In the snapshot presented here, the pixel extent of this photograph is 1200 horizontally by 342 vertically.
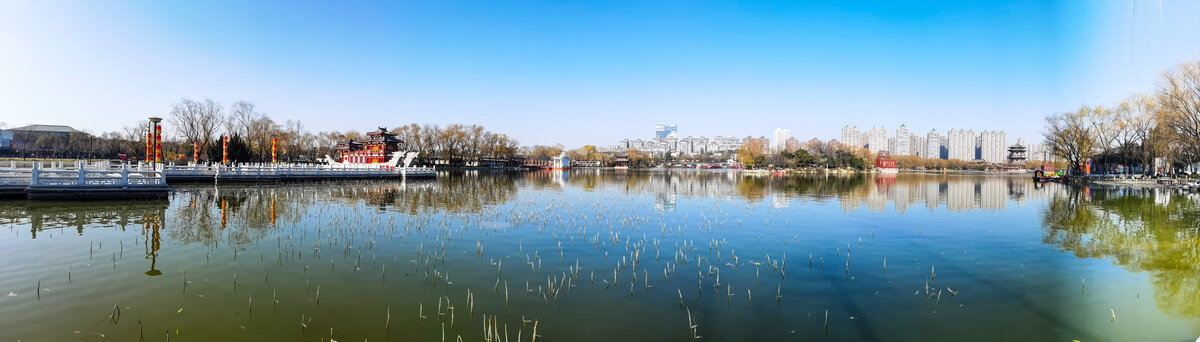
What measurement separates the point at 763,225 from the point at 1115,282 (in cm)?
732

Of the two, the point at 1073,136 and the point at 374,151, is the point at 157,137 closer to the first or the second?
the point at 374,151

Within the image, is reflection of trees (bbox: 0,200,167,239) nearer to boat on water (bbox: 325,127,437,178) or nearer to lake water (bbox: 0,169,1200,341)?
lake water (bbox: 0,169,1200,341)

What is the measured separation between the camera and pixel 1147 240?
1217 cm

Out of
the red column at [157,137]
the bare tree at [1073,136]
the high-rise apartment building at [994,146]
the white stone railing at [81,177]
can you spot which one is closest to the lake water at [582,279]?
the white stone railing at [81,177]

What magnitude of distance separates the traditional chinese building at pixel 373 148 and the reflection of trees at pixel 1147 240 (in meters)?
61.6

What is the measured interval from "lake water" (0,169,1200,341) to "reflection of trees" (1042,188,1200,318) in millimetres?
75

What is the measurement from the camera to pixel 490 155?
95.8 metres

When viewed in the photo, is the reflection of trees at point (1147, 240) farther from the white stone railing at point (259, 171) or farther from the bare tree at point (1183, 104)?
the white stone railing at point (259, 171)

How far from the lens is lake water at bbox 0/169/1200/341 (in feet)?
18.6

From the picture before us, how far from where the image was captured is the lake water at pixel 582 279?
5.67 meters

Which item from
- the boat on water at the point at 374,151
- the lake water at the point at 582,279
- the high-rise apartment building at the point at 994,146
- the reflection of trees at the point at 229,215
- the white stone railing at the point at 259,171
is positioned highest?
the high-rise apartment building at the point at 994,146

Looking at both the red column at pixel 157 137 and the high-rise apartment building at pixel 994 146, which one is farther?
the high-rise apartment building at pixel 994 146

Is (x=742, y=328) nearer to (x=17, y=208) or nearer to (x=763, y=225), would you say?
(x=763, y=225)

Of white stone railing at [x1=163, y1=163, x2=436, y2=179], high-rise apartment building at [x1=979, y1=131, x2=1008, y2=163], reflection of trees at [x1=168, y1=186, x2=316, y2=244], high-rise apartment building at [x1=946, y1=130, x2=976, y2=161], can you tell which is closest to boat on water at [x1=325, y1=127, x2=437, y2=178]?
white stone railing at [x1=163, y1=163, x2=436, y2=179]
